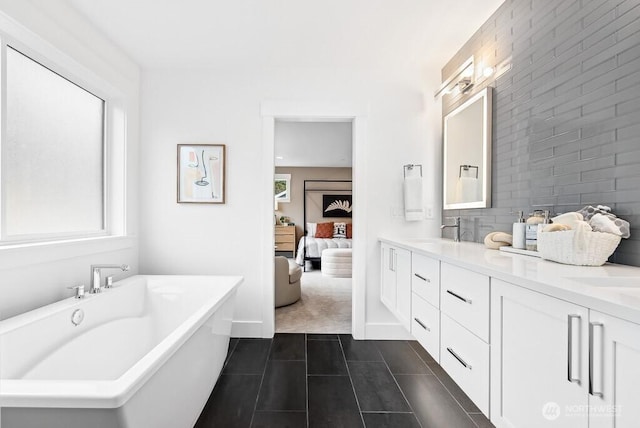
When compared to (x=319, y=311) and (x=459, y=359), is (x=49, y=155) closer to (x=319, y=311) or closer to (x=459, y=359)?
(x=459, y=359)

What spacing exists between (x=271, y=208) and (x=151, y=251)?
1146mm

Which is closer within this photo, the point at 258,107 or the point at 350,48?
the point at 350,48

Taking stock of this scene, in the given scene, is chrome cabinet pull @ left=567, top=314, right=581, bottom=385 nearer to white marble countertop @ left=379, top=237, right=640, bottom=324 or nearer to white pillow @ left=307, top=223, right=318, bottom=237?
white marble countertop @ left=379, top=237, right=640, bottom=324

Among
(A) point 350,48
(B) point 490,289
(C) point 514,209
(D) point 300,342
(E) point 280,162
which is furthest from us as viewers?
(E) point 280,162

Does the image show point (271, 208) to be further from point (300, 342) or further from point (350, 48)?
point (350, 48)

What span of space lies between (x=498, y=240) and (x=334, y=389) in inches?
52.9

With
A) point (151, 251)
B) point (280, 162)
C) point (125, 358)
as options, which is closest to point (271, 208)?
point (151, 251)

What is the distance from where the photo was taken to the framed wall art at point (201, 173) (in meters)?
2.88

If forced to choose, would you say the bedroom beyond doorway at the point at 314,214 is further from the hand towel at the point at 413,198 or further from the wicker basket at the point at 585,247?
the wicker basket at the point at 585,247

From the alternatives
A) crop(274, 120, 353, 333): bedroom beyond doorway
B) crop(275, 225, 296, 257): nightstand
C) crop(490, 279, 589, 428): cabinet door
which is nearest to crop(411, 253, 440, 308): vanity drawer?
crop(490, 279, 589, 428): cabinet door

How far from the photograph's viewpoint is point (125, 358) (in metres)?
1.99

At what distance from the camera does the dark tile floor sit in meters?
1.74

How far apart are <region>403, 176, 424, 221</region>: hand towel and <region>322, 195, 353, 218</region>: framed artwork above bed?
16.9 ft

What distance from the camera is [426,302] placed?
5.98 ft
